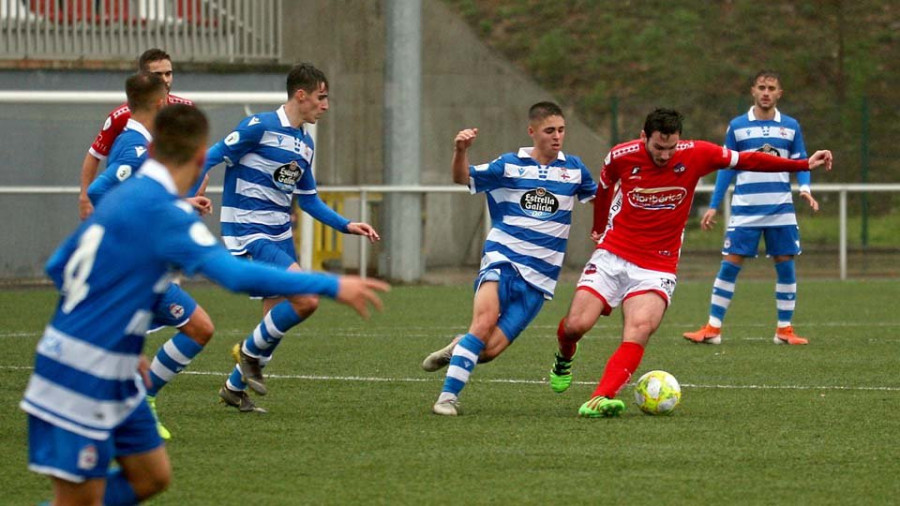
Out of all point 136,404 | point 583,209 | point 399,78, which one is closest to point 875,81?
point 583,209

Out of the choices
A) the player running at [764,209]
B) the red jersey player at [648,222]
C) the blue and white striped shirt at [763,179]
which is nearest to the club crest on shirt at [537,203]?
the red jersey player at [648,222]

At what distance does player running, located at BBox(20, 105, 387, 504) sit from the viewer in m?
4.10

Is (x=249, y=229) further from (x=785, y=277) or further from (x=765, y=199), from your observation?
(x=785, y=277)

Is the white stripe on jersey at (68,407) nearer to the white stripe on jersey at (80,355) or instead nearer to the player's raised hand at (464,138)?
the white stripe on jersey at (80,355)

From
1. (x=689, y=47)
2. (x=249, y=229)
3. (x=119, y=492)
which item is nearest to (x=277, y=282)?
(x=119, y=492)

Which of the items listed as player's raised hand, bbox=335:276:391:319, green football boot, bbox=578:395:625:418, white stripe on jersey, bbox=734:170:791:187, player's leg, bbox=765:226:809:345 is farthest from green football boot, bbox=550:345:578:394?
player's raised hand, bbox=335:276:391:319

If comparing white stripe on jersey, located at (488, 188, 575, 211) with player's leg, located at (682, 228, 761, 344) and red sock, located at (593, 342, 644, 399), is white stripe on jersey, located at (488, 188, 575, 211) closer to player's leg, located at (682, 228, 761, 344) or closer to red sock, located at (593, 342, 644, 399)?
red sock, located at (593, 342, 644, 399)

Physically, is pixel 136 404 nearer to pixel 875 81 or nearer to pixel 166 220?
pixel 166 220

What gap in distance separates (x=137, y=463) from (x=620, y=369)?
3459mm

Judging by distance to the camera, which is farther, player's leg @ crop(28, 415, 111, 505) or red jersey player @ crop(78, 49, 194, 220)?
red jersey player @ crop(78, 49, 194, 220)

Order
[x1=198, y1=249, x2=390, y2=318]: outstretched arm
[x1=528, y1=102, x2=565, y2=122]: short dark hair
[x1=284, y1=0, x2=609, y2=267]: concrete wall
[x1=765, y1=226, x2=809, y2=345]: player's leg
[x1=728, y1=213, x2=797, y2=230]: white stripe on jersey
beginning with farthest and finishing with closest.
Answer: [x1=284, y1=0, x2=609, y2=267]: concrete wall < [x1=728, y1=213, x2=797, y2=230]: white stripe on jersey < [x1=765, y1=226, x2=809, y2=345]: player's leg < [x1=528, y1=102, x2=565, y2=122]: short dark hair < [x1=198, y1=249, x2=390, y2=318]: outstretched arm

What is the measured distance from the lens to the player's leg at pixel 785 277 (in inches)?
437

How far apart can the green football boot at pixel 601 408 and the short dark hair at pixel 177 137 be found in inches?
137

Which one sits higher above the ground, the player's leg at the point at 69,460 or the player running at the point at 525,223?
the player running at the point at 525,223
